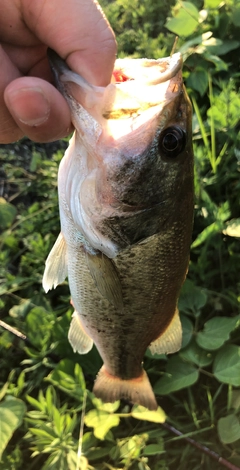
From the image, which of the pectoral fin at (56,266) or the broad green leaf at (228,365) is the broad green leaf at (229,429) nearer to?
the broad green leaf at (228,365)

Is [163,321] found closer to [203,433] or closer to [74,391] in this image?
[74,391]

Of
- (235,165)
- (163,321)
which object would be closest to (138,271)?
(163,321)

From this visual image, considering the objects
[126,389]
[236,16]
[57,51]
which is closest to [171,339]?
[126,389]

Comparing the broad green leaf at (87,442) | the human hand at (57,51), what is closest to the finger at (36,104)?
the human hand at (57,51)

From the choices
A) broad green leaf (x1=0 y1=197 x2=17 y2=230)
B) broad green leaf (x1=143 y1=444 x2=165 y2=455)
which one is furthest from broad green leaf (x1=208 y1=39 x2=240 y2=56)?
broad green leaf (x1=143 y1=444 x2=165 y2=455)

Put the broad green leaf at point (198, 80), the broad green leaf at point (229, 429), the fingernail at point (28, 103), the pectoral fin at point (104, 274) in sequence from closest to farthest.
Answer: the fingernail at point (28, 103) → the pectoral fin at point (104, 274) → the broad green leaf at point (229, 429) → the broad green leaf at point (198, 80)

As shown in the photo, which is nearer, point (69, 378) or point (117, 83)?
point (117, 83)

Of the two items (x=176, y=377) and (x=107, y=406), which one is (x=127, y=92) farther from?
(x=107, y=406)
